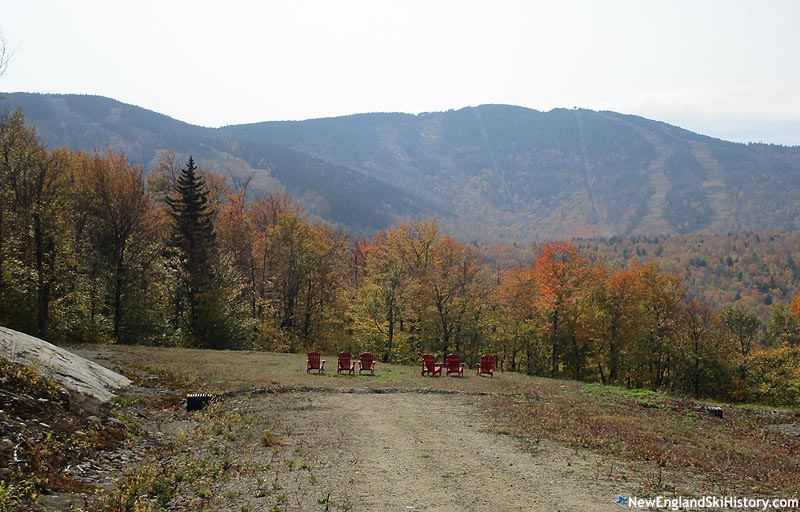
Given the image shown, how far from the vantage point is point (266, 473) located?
10.6m

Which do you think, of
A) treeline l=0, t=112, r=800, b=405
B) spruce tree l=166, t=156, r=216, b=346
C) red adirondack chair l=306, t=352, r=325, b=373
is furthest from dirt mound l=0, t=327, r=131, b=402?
spruce tree l=166, t=156, r=216, b=346

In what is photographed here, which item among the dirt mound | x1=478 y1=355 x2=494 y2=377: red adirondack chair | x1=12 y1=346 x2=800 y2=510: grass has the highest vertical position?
the dirt mound

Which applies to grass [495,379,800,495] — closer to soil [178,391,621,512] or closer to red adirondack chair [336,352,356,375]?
soil [178,391,621,512]

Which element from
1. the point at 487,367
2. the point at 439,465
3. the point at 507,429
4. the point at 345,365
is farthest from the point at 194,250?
the point at 439,465

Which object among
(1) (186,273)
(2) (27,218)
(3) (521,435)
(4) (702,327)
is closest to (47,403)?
(3) (521,435)

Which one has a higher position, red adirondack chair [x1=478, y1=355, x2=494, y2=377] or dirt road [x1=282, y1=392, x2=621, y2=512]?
dirt road [x1=282, y1=392, x2=621, y2=512]

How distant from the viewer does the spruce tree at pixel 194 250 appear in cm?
3788

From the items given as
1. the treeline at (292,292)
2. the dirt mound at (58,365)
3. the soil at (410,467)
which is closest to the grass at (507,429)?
the soil at (410,467)

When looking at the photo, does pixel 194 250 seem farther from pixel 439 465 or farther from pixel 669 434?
pixel 669 434

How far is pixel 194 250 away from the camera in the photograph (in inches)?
1521

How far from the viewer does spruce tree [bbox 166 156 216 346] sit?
3788cm

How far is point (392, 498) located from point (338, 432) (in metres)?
5.11

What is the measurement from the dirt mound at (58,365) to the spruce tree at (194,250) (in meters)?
21.1

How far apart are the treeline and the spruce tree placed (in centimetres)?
12
